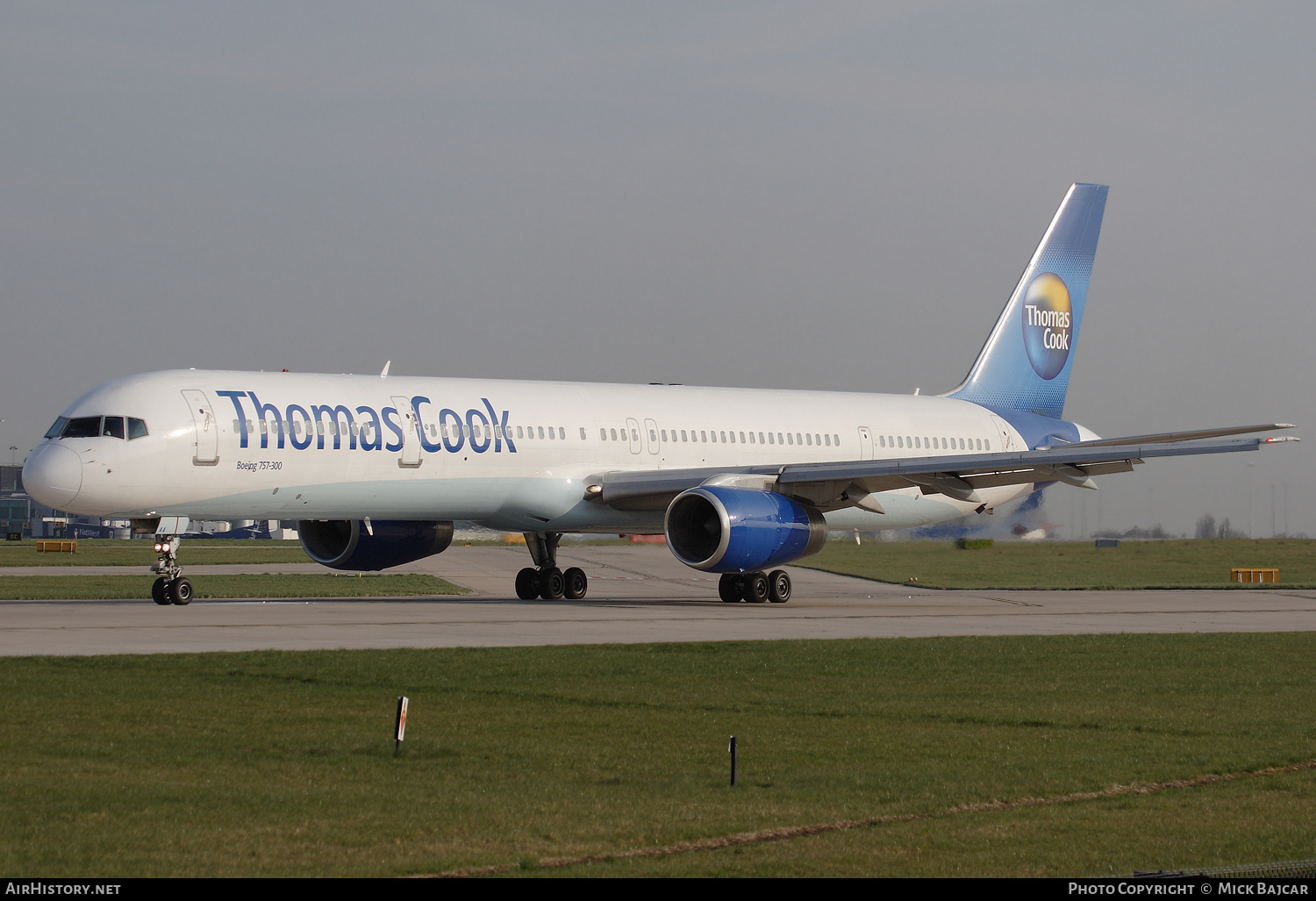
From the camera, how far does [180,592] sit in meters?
25.1

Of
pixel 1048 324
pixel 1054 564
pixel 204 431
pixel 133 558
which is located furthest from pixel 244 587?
pixel 133 558

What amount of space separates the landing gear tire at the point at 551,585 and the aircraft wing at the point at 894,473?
94.2 inches

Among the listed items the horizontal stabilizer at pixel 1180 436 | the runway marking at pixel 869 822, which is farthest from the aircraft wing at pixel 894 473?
the runway marking at pixel 869 822

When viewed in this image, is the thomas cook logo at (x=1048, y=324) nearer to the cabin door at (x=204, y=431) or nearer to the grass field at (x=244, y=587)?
the grass field at (x=244, y=587)

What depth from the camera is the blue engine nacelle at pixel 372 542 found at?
2888cm

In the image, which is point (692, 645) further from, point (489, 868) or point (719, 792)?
point (489, 868)

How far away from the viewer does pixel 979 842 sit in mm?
7887

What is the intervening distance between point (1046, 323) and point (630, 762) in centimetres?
3116

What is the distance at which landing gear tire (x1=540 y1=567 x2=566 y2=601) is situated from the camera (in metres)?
30.6

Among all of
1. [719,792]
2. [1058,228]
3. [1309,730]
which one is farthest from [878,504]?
[719,792]

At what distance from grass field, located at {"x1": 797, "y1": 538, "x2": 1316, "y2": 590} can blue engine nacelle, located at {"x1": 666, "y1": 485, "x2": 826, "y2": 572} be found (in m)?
8.97

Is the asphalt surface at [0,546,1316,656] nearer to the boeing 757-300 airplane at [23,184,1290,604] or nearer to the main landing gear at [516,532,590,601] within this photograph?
the main landing gear at [516,532,590,601]

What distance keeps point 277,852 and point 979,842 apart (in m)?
3.65

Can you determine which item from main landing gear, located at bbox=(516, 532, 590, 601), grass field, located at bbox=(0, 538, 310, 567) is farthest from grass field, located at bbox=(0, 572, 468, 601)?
grass field, located at bbox=(0, 538, 310, 567)
